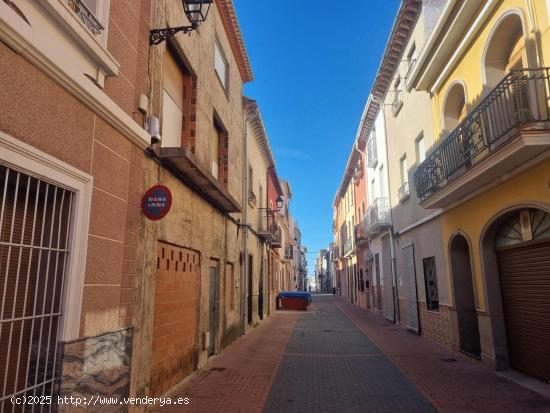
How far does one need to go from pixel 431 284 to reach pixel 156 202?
28.3 ft

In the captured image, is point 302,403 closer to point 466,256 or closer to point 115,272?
point 115,272

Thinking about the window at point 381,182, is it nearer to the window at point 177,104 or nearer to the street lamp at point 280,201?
the street lamp at point 280,201

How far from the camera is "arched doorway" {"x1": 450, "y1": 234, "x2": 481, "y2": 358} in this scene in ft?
29.8

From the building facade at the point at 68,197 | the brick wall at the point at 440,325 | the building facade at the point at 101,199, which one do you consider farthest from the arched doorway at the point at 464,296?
the building facade at the point at 68,197

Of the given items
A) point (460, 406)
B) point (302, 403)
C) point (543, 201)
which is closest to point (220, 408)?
point (302, 403)

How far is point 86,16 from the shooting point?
4.35 m

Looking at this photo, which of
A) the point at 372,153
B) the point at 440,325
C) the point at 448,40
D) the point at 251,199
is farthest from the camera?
the point at 372,153

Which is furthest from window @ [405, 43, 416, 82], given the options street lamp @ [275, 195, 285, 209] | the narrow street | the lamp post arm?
street lamp @ [275, 195, 285, 209]

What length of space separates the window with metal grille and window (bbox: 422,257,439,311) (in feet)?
31.3

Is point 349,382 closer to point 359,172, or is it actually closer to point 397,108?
point 397,108

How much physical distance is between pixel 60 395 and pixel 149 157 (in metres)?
3.19

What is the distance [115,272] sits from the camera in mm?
4801

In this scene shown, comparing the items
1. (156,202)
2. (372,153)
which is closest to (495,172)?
(156,202)

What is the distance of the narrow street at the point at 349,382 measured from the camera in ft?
18.7
